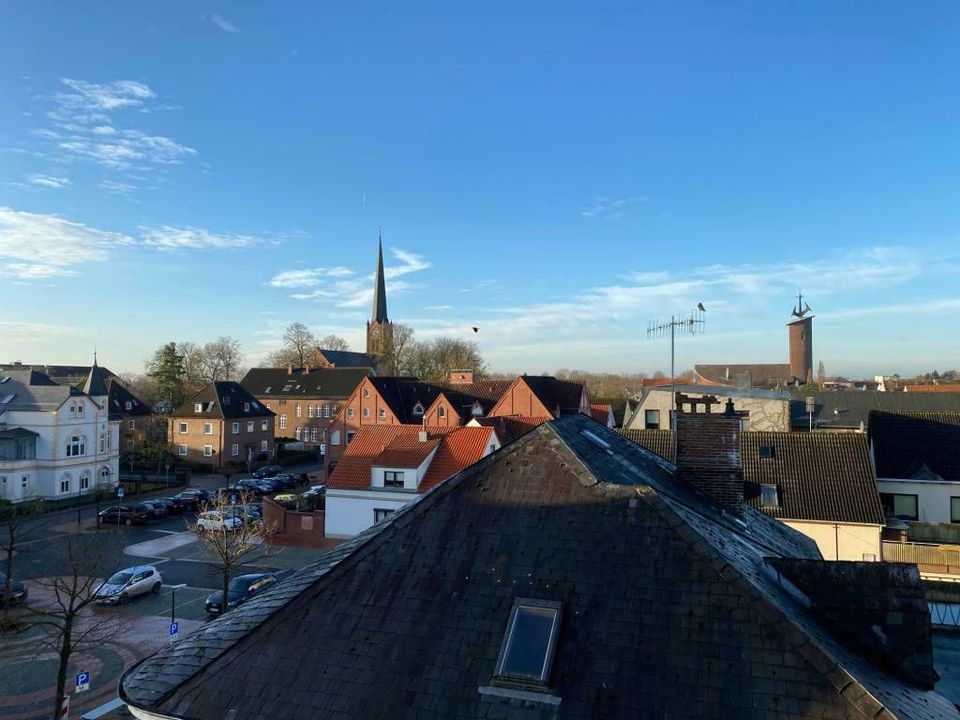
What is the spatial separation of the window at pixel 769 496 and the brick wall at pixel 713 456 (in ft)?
44.4

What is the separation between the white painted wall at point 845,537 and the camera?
2294cm

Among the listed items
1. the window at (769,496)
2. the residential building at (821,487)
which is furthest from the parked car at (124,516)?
the window at (769,496)

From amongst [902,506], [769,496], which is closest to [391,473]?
[769,496]

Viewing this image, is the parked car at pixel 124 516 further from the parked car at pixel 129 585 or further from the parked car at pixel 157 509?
the parked car at pixel 129 585

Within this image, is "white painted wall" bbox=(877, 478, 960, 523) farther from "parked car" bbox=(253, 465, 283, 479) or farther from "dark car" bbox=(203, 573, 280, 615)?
"parked car" bbox=(253, 465, 283, 479)

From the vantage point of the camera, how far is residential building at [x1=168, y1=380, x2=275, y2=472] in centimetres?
5441

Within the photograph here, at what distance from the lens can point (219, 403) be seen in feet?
180

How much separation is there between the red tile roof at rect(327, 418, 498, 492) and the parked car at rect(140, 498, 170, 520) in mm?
12271

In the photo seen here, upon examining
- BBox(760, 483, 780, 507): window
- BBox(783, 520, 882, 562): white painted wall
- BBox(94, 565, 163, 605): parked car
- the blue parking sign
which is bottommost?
BBox(94, 565, 163, 605): parked car

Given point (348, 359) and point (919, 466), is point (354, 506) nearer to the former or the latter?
point (919, 466)

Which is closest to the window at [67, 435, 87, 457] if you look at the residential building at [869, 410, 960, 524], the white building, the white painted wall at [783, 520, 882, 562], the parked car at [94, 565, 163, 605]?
the white building

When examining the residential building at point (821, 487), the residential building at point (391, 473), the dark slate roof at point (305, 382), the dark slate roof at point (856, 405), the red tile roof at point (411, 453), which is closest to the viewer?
the residential building at point (821, 487)

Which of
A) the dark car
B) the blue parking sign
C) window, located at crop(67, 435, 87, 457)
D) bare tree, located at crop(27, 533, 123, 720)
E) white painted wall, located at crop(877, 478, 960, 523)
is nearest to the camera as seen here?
the blue parking sign

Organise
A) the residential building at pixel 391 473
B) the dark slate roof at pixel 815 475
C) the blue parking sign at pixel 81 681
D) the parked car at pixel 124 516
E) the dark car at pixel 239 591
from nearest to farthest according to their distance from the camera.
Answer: the blue parking sign at pixel 81 681
the dark car at pixel 239 591
the dark slate roof at pixel 815 475
the residential building at pixel 391 473
the parked car at pixel 124 516
